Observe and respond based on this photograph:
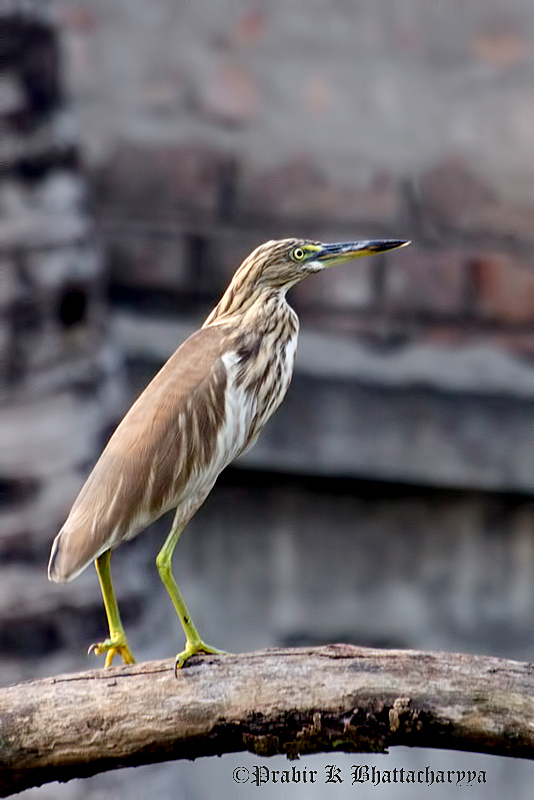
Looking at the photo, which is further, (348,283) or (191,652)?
(348,283)

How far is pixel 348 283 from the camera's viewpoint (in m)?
1.84

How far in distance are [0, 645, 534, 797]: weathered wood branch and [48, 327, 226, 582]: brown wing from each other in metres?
0.14

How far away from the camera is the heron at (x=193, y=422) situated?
1.05m

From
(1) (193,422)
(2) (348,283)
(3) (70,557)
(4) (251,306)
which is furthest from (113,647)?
(2) (348,283)

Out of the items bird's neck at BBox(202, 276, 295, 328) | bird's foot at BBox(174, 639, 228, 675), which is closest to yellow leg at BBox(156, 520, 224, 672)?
bird's foot at BBox(174, 639, 228, 675)

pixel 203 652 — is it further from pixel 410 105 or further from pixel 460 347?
pixel 410 105

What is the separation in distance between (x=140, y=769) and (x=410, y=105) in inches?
43.1

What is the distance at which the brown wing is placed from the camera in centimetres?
104

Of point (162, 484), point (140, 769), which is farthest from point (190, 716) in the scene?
point (140, 769)

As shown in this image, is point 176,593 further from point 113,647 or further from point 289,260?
point 289,260

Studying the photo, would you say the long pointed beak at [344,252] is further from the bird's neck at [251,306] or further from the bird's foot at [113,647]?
the bird's foot at [113,647]

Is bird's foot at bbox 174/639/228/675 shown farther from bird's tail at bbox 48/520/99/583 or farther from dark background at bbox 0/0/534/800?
dark background at bbox 0/0/534/800

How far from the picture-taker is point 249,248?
1840 millimetres

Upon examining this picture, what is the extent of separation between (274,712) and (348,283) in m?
0.93
